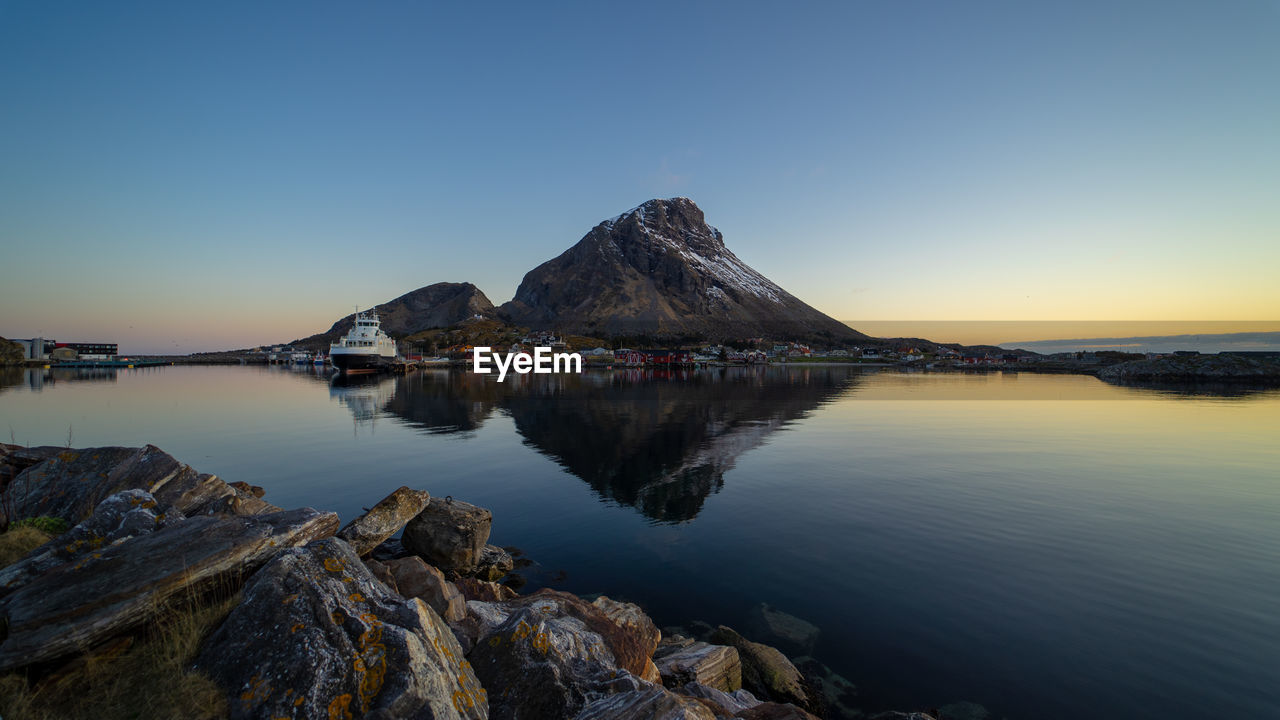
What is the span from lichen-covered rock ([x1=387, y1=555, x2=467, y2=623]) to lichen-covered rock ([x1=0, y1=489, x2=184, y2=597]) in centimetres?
382

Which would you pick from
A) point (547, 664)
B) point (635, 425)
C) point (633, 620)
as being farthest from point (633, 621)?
point (635, 425)

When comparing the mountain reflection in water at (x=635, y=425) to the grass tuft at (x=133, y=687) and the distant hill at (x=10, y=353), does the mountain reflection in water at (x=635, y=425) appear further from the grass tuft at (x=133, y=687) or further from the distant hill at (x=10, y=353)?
the distant hill at (x=10, y=353)

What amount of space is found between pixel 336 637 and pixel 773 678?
803 cm

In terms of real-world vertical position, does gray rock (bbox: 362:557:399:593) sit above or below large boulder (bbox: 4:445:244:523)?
below

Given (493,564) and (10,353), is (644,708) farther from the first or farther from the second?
(10,353)

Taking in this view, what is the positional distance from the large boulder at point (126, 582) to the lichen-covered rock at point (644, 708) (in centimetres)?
534

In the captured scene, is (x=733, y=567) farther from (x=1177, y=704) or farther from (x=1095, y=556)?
(x=1095, y=556)

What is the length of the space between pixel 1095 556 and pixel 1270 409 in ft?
231

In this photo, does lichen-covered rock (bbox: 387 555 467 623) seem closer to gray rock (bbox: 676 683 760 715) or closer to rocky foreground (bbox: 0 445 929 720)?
rocky foreground (bbox: 0 445 929 720)

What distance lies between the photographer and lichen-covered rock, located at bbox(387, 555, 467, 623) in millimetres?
9562

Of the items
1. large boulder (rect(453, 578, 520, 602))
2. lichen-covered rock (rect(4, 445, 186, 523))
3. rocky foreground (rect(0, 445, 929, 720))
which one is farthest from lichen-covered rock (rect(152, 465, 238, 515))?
large boulder (rect(453, 578, 520, 602))

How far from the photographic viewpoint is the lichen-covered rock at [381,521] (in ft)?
39.4

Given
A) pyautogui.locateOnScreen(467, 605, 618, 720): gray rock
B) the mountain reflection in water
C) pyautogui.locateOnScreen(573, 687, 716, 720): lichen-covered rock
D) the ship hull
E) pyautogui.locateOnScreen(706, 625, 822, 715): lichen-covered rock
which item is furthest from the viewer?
the ship hull

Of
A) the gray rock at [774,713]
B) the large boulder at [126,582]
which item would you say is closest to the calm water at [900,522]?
the gray rock at [774,713]
